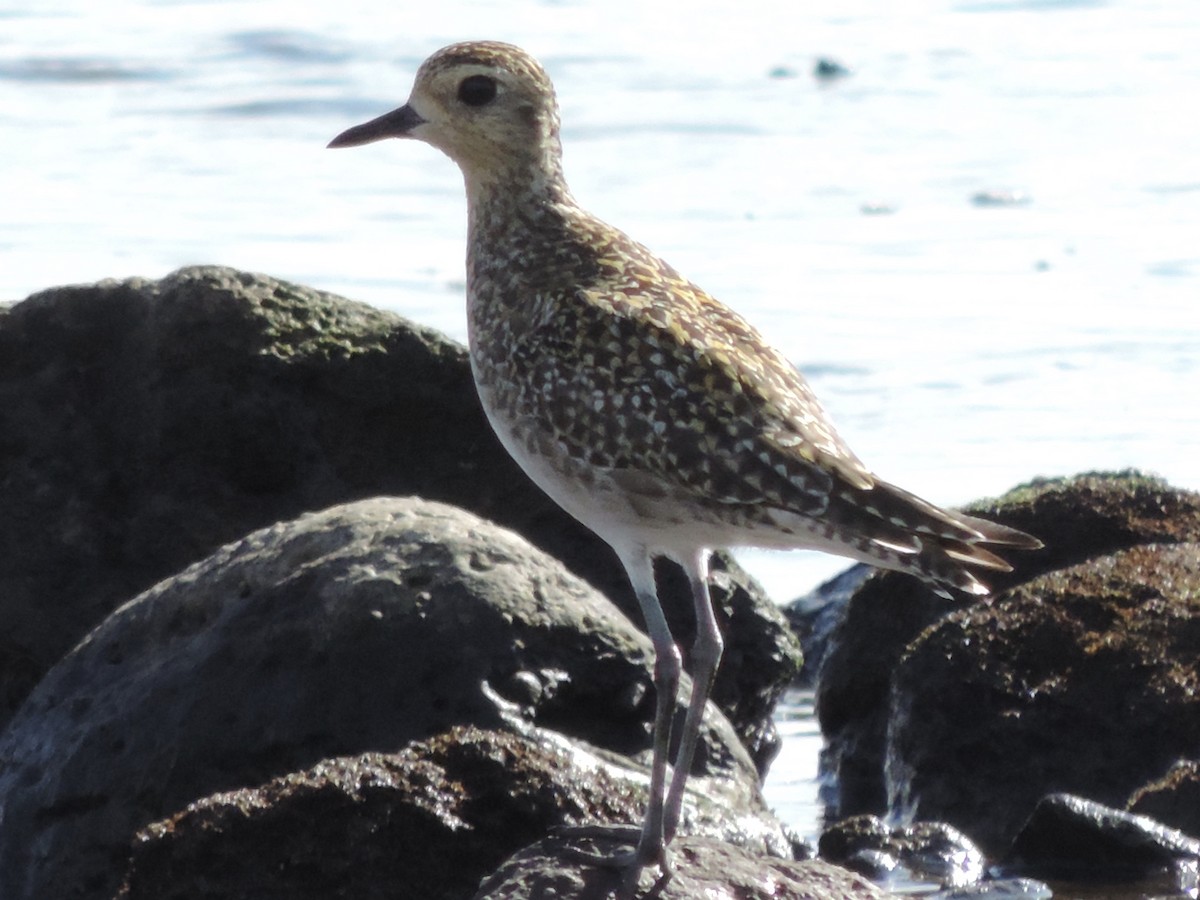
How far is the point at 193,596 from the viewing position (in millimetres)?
7578

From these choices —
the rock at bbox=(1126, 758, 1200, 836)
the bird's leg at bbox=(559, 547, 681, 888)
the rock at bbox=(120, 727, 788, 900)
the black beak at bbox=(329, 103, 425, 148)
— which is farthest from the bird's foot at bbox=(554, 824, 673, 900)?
the black beak at bbox=(329, 103, 425, 148)

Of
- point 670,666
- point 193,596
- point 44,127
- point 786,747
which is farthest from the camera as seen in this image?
point 44,127

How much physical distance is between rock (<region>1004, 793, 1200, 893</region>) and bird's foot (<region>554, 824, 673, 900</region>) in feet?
6.76

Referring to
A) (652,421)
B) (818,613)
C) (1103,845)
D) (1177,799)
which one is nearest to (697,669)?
(652,421)

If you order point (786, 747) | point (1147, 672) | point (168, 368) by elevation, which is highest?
point (168, 368)

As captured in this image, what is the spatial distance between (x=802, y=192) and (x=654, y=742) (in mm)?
12761

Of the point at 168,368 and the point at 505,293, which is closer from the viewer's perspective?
the point at 505,293

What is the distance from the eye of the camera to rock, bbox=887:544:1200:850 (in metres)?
8.70

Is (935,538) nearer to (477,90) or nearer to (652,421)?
(652,421)

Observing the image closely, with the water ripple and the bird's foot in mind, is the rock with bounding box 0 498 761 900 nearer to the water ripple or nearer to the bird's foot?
the bird's foot

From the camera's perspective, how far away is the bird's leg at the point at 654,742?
21.0 ft

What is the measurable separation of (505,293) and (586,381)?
2.41ft

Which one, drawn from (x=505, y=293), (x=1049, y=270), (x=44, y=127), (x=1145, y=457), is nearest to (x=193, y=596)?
(x=505, y=293)

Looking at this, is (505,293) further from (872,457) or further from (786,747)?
(872,457)
